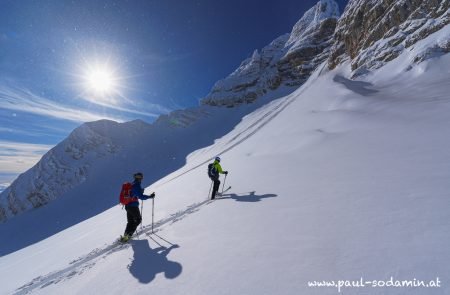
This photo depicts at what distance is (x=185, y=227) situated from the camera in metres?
6.60

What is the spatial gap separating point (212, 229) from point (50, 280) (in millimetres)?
4219

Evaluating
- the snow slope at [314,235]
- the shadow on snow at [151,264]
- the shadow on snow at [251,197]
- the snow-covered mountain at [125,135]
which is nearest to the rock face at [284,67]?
the snow-covered mountain at [125,135]

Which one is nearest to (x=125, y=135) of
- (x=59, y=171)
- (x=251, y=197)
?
(x=59, y=171)

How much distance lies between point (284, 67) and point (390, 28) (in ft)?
227

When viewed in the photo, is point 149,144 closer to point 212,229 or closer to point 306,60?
point 306,60

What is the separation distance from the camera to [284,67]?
103m

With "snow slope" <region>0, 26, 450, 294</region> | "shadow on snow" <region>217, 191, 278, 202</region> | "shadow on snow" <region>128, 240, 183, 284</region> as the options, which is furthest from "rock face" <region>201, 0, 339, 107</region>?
"shadow on snow" <region>128, 240, 183, 284</region>

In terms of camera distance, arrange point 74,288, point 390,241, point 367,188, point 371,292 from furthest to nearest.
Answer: point 367,188 → point 74,288 → point 390,241 → point 371,292

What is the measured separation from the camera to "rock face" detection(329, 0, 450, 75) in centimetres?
2772

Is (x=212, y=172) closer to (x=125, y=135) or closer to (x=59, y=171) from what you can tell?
(x=125, y=135)

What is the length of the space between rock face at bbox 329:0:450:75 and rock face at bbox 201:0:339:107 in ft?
147

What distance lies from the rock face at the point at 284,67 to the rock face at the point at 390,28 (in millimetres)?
44668

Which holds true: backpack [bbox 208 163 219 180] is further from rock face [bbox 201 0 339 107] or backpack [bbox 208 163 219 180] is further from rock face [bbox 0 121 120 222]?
rock face [bbox 201 0 339 107]

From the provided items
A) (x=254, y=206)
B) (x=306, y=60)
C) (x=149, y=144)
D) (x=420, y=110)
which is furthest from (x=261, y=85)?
(x=254, y=206)
